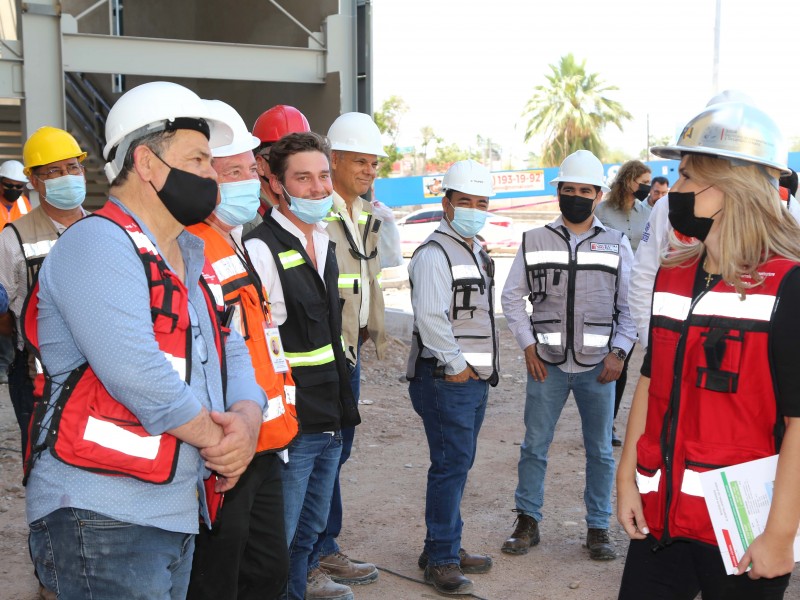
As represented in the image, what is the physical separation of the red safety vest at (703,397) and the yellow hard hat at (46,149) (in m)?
3.81

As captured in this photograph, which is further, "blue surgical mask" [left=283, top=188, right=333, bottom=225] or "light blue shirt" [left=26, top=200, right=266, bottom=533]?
"blue surgical mask" [left=283, top=188, right=333, bottom=225]

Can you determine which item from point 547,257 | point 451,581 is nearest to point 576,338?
point 547,257

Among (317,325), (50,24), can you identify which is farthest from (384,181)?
(317,325)

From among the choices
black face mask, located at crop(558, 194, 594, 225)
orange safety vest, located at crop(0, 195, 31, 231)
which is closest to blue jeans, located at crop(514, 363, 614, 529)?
black face mask, located at crop(558, 194, 594, 225)

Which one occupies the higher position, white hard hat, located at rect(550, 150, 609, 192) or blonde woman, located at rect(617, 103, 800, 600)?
white hard hat, located at rect(550, 150, 609, 192)

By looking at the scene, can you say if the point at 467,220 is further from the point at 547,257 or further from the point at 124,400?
the point at 124,400

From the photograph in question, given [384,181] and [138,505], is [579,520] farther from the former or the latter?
[384,181]

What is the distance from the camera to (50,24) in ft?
33.0

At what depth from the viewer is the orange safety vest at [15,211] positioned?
27.1 feet

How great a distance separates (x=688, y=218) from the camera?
2.63 metres

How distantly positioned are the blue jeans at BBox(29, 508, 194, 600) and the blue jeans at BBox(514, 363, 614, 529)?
3.32 metres

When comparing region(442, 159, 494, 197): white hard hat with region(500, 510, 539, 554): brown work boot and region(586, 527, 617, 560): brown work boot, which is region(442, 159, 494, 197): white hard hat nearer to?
region(500, 510, 539, 554): brown work boot

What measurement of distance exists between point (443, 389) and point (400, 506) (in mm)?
1670

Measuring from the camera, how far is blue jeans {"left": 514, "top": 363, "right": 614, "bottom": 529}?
17.1 feet
